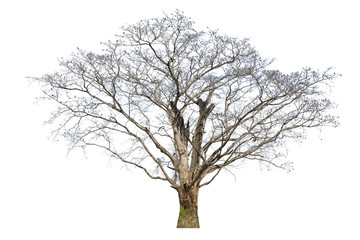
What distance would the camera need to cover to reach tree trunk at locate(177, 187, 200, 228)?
10.4 metres

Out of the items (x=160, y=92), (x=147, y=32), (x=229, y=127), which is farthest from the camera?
(x=160, y=92)

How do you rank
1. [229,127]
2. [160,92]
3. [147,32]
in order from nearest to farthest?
[147,32]
[229,127]
[160,92]

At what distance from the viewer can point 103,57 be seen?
10.3 meters

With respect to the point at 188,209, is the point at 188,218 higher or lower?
lower

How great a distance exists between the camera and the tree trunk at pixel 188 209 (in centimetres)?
1045

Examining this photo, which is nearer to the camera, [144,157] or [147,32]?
[147,32]

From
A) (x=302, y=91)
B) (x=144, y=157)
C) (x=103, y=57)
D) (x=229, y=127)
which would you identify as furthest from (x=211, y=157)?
(x=103, y=57)

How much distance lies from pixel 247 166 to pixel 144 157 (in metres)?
2.36

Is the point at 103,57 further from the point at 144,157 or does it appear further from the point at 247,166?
the point at 247,166

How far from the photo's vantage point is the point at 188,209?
10.5 m

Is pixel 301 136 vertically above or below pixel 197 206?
above

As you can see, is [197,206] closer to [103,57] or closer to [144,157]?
[144,157]

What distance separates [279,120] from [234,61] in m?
1.71

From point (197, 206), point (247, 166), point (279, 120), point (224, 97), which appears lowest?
point (197, 206)
